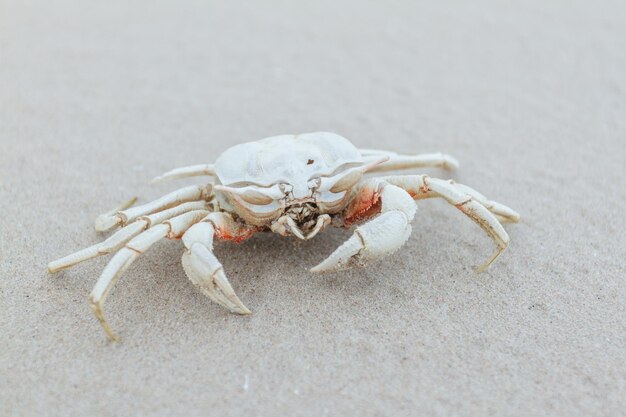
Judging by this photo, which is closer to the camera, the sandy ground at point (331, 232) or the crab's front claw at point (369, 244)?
the sandy ground at point (331, 232)

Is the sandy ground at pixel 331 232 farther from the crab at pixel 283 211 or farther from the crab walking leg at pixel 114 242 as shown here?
the crab at pixel 283 211

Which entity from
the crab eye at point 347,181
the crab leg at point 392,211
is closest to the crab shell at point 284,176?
the crab eye at point 347,181

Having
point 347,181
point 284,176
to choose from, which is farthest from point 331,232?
point 284,176

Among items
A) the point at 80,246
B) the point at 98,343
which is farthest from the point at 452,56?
the point at 98,343

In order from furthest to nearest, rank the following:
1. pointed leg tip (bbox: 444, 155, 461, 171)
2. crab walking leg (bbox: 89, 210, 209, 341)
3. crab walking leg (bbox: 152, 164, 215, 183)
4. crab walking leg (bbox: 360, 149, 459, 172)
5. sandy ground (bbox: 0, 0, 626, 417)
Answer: pointed leg tip (bbox: 444, 155, 461, 171) → crab walking leg (bbox: 360, 149, 459, 172) → crab walking leg (bbox: 152, 164, 215, 183) → crab walking leg (bbox: 89, 210, 209, 341) → sandy ground (bbox: 0, 0, 626, 417)

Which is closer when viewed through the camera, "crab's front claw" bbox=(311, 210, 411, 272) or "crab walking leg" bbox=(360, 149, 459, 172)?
→ "crab's front claw" bbox=(311, 210, 411, 272)

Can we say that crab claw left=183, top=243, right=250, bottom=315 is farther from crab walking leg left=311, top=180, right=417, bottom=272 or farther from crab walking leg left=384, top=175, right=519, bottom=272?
crab walking leg left=384, top=175, right=519, bottom=272

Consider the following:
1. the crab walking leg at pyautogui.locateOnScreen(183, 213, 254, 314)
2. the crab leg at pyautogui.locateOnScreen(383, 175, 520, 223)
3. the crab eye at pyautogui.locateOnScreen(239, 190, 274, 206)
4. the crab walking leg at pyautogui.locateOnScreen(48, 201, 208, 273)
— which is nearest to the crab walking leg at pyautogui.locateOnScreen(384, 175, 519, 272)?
the crab leg at pyautogui.locateOnScreen(383, 175, 520, 223)
